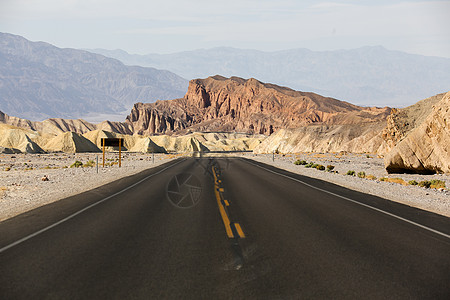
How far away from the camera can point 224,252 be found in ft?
22.9

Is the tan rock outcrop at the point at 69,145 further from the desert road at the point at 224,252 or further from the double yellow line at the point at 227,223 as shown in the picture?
the desert road at the point at 224,252

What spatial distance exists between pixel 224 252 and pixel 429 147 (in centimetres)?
2344

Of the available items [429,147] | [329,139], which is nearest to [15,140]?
[329,139]

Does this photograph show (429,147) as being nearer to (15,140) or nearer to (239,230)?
(239,230)

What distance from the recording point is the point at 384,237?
832 centimetres

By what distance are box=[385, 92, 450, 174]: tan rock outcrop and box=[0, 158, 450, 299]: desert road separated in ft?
50.2

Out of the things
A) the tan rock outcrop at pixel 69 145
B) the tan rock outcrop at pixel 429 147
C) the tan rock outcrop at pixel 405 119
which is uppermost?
the tan rock outcrop at pixel 405 119

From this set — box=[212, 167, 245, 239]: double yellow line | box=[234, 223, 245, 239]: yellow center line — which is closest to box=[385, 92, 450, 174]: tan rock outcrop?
box=[212, 167, 245, 239]: double yellow line

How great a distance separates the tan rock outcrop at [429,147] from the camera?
25.3 meters

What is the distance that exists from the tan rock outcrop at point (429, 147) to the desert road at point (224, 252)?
15.3m

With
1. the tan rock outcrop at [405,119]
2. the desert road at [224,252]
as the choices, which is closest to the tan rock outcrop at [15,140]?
the tan rock outcrop at [405,119]

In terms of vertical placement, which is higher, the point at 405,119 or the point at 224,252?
the point at 405,119

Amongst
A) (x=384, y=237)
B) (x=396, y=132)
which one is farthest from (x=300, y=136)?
(x=384, y=237)

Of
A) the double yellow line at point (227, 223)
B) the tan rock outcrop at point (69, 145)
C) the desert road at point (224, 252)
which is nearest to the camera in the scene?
the desert road at point (224, 252)
